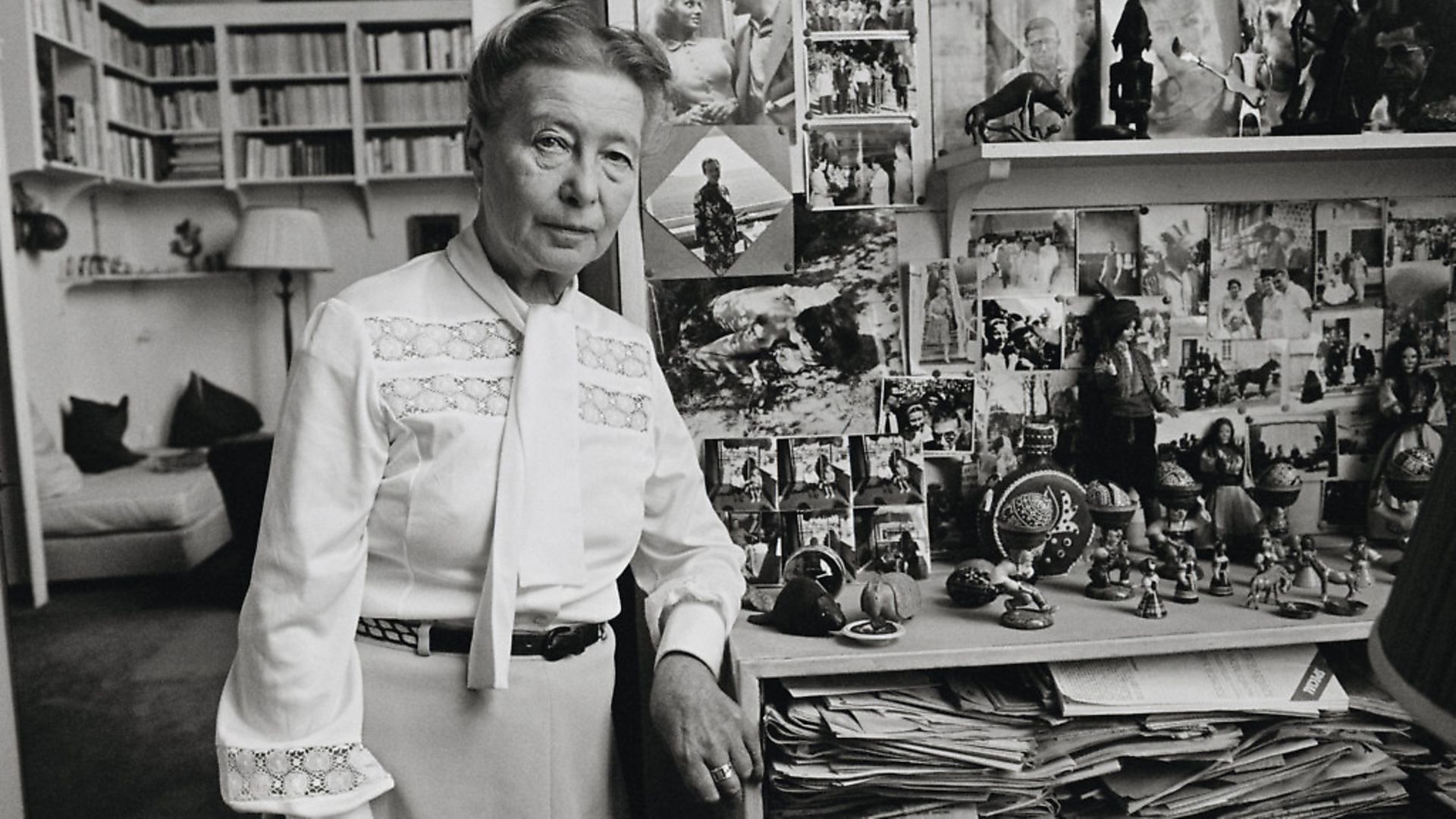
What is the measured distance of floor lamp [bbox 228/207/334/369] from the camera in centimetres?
555

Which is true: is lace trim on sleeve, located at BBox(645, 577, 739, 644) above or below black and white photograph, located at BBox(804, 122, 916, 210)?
below

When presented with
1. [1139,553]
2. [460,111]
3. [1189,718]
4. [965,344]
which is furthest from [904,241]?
[460,111]

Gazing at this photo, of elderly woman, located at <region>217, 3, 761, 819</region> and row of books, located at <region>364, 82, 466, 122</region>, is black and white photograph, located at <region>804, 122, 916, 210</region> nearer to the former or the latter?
elderly woman, located at <region>217, 3, 761, 819</region>

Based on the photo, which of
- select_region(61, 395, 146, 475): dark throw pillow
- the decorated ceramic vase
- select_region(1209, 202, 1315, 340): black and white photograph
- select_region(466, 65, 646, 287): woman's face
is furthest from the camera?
select_region(61, 395, 146, 475): dark throw pillow

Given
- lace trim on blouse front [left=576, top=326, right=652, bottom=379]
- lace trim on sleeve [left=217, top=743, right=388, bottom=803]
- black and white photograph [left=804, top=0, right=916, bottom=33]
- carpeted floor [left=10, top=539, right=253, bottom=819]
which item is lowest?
carpeted floor [left=10, top=539, right=253, bottom=819]

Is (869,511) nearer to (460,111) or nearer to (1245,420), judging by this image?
(1245,420)

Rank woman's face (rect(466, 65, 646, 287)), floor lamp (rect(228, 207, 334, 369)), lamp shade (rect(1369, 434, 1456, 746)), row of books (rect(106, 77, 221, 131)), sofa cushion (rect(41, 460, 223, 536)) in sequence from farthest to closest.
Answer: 1. row of books (rect(106, 77, 221, 131))
2. floor lamp (rect(228, 207, 334, 369))
3. sofa cushion (rect(41, 460, 223, 536))
4. woman's face (rect(466, 65, 646, 287))
5. lamp shade (rect(1369, 434, 1456, 746))

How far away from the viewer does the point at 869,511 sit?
1.64 m

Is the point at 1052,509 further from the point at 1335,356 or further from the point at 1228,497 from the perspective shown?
the point at 1335,356

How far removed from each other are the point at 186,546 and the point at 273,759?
4.16 metres

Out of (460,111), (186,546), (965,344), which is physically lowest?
(186,546)

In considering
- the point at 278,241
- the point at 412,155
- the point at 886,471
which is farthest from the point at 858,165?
the point at 412,155

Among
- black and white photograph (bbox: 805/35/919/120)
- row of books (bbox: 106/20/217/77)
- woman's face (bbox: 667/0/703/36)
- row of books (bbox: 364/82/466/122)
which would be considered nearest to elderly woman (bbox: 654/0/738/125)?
woman's face (bbox: 667/0/703/36)

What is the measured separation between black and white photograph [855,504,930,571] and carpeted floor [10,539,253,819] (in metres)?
1.72
